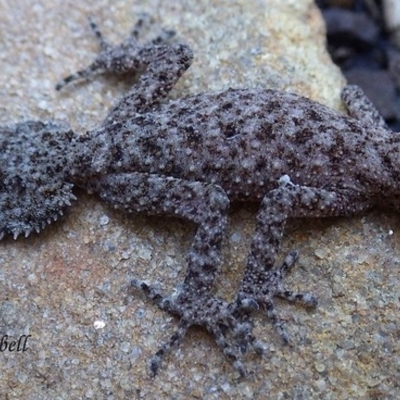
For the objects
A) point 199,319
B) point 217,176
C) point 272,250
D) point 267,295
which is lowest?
point 199,319

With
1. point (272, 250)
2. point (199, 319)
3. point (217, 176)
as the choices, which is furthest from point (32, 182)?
point (272, 250)

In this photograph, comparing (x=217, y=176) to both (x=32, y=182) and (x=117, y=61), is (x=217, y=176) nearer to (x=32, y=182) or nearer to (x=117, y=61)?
(x=32, y=182)

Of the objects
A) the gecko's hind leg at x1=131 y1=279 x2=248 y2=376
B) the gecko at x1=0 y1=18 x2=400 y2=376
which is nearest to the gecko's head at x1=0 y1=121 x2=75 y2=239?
the gecko at x1=0 y1=18 x2=400 y2=376

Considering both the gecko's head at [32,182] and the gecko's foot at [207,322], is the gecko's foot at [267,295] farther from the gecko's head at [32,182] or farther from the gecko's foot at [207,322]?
the gecko's head at [32,182]

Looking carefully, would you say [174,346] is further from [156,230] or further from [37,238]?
[37,238]

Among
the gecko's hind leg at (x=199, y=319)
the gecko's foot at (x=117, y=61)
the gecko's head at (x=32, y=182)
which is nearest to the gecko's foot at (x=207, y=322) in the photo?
the gecko's hind leg at (x=199, y=319)

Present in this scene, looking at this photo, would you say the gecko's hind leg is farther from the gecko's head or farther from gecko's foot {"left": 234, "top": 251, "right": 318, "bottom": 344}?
the gecko's head

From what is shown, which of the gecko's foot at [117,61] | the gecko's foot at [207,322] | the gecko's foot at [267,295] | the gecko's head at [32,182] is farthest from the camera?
the gecko's foot at [117,61]
